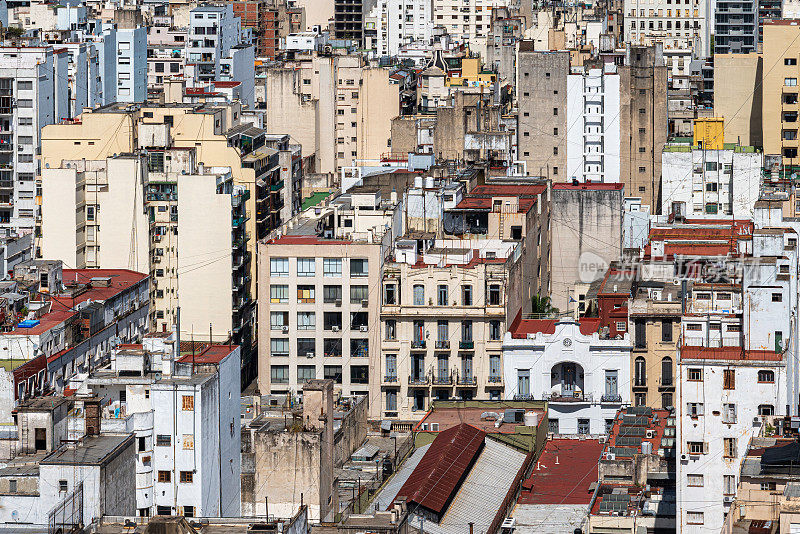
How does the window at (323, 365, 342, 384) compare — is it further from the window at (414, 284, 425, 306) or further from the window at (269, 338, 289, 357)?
the window at (414, 284, 425, 306)

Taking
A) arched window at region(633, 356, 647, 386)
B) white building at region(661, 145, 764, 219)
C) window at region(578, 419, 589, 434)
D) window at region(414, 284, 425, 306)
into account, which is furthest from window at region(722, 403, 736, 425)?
white building at region(661, 145, 764, 219)

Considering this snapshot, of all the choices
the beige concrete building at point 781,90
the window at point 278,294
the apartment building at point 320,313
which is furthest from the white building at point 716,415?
the beige concrete building at point 781,90

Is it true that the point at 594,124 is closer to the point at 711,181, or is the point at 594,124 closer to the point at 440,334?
the point at 711,181

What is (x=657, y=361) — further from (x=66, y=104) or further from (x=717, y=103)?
(x=66, y=104)

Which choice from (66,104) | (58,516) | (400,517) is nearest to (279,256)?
(400,517)

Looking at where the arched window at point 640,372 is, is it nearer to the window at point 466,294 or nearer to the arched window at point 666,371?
the arched window at point 666,371

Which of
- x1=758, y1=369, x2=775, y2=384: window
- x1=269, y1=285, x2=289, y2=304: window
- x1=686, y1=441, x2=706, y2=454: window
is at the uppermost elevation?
x1=758, y1=369, x2=775, y2=384: window
